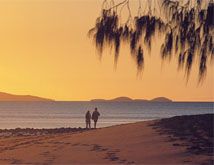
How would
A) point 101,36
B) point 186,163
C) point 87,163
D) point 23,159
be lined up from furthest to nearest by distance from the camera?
point 23,159
point 87,163
point 186,163
point 101,36

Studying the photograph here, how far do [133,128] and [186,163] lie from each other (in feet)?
20.0

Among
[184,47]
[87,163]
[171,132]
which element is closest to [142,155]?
[87,163]

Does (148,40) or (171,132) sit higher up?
(148,40)

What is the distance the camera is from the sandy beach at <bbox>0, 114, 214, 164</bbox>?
1509cm

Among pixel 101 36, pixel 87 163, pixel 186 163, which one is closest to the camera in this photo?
pixel 101 36

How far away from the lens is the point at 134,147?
1667cm

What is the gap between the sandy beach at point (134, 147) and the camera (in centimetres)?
1509

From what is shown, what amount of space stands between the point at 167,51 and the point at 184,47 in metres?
0.35

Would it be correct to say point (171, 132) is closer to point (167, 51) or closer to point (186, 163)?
point (186, 163)

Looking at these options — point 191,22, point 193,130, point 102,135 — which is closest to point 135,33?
point 191,22

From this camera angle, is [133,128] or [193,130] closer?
[193,130]

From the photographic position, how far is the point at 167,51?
1185 centimetres

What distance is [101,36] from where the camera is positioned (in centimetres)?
1131

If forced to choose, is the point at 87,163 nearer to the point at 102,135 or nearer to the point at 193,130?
the point at 193,130
